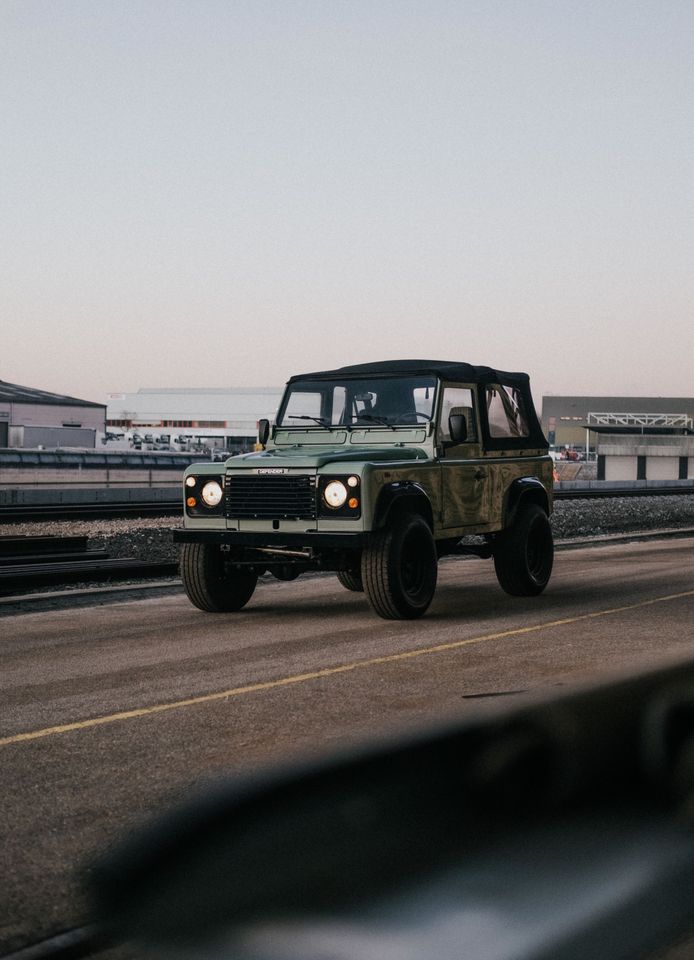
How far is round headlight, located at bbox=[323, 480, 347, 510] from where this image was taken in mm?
10859

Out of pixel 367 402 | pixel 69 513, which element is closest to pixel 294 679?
pixel 367 402

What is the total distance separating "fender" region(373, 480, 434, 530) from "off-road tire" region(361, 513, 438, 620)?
12 centimetres

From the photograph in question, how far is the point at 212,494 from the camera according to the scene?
38.1ft

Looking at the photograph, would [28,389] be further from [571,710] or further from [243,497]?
[571,710]

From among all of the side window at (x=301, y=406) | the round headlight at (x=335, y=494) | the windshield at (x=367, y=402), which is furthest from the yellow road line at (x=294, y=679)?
the side window at (x=301, y=406)

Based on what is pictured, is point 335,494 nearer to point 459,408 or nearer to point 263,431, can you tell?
point 263,431

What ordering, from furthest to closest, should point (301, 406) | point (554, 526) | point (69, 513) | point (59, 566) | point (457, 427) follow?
point (69, 513), point (554, 526), point (59, 566), point (301, 406), point (457, 427)

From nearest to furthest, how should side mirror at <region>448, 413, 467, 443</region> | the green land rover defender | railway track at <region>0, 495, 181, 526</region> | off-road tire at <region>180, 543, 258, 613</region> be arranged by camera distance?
the green land rover defender
side mirror at <region>448, 413, 467, 443</region>
off-road tire at <region>180, 543, 258, 613</region>
railway track at <region>0, 495, 181, 526</region>

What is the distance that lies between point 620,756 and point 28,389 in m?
110

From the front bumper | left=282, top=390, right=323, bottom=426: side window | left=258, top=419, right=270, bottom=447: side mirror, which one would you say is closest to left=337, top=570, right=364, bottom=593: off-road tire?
left=258, top=419, right=270, bottom=447: side mirror

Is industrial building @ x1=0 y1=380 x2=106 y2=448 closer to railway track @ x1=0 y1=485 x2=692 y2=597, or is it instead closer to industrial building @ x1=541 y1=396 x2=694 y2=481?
industrial building @ x1=541 y1=396 x2=694 y2=481

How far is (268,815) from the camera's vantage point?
3.77 ft

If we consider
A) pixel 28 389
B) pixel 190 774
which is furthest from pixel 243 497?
pixel 28 389

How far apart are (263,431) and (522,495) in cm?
315
